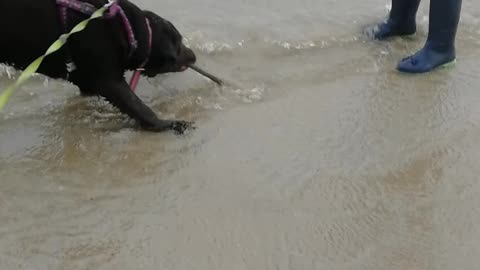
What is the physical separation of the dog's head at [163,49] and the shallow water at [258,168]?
0.21m

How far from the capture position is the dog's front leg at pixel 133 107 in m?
3.10

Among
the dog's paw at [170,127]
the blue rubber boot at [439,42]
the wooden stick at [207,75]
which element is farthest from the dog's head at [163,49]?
the blue rubber boot at [439,42]

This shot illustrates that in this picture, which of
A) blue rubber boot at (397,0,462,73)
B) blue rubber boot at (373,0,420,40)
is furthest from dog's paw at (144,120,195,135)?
blue rubber boot at (373,0,420,40)

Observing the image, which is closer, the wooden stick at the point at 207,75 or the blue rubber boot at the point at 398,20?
the wooden stick at the point at 207,75

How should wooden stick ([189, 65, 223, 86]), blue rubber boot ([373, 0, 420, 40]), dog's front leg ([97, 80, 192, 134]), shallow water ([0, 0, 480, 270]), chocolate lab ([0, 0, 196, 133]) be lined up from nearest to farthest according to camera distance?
shallow water ([0, 0, 480, 270])
chocolate lab ([0, 0, 196, 133])
dog's front leg ([97, 80, 192, 134])
wooden stick ([189, 65, 223, 86])
blue rubber boot ([373, 0, 420, 40])

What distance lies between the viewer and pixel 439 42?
12.7 ft

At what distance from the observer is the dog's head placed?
10.4 ft

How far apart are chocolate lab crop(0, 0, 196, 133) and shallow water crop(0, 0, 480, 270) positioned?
0.52 ft

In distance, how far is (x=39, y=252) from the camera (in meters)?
2.25

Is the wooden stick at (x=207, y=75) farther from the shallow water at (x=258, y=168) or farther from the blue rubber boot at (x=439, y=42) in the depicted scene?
the blue rubber boot at (x=439, y=42)

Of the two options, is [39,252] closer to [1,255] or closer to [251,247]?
[1,255]

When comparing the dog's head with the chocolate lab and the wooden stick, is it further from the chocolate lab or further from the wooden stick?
the wooden stick

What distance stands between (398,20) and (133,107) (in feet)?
6.44

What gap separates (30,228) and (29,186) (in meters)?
0.29
